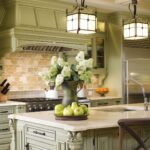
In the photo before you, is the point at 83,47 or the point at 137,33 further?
the point at 83,47

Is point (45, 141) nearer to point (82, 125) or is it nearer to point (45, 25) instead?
point (82, 125)

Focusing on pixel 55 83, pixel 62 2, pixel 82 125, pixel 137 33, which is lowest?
pixel 82 125

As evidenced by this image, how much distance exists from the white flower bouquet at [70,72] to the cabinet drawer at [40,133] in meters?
0.44

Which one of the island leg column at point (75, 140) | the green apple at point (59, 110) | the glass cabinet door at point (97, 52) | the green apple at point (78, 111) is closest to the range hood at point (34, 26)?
the glass cabinet door at point (97, 52)

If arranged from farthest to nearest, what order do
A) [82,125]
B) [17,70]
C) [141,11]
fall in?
[141,11] → [17,70] → [82,125]

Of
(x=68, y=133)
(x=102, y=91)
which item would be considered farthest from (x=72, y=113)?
(x=102, y=91)

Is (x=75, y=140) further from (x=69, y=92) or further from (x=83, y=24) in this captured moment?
(x=83, y=24)

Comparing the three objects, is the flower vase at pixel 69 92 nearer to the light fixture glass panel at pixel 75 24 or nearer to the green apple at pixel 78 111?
the green apple at pixel 78 111

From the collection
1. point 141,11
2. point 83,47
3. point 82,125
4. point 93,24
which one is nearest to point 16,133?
point 82,125

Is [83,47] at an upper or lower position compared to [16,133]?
upper

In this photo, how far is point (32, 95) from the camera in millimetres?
5973

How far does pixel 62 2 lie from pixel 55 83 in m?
3.07

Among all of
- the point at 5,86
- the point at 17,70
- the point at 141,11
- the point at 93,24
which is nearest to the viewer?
the point at 93,24

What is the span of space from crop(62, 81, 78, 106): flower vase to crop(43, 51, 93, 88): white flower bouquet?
58 mm
